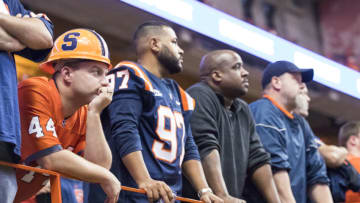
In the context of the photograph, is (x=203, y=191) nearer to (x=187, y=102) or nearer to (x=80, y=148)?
(x=187, y=102)

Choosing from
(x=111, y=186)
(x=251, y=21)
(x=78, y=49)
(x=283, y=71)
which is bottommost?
(x=111, y=186)

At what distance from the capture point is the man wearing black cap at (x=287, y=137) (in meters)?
3.70

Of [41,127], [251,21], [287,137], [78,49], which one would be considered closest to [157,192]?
[41,127]

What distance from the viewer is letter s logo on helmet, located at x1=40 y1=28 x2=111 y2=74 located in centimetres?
263

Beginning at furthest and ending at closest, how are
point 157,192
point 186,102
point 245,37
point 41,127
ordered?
1. point 245,37
2. point 186,102
3. point 157,192
4. point 41,127

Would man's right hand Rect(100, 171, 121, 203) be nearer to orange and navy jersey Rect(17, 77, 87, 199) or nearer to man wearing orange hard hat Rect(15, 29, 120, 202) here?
man wearing orange hard hat Rect(15, 29, 120, 202)

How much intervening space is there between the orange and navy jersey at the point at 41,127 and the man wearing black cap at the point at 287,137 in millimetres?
1540

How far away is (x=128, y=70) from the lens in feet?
9.87

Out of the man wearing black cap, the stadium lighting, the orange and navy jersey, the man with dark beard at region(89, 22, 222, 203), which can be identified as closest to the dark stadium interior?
the stadium lighting

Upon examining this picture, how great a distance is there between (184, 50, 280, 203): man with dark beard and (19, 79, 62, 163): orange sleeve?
3.73 feet

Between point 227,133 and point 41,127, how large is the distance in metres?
1.48

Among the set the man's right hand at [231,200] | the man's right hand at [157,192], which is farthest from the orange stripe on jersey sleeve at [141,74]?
the man's right hand at [231,200]

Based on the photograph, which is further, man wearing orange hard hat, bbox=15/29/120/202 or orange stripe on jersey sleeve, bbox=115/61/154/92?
orange stripe on jersey sleeve, bbox=115/61/154/92

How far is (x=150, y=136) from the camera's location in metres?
2.93
